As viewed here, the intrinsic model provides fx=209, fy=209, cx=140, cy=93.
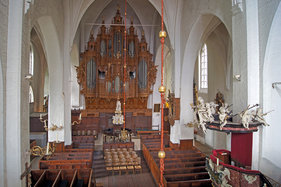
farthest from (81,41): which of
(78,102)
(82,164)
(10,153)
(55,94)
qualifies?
(10,153)

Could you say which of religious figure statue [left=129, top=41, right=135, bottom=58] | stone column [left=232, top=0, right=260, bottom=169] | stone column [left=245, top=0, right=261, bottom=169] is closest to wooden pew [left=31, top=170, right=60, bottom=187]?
stone column [left=232, top=0, right=260, bottom=169]

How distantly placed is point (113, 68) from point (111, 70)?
0.87 ft

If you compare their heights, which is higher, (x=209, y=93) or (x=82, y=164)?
(x=209, y=93)

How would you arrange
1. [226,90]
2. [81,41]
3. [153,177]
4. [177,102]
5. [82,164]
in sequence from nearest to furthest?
[82,164] < [153,177] < [177,102] < [226,90] < [81,41]

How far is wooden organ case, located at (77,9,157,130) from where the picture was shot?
1898 centimetres

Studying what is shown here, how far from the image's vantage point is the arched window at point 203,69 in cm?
1828

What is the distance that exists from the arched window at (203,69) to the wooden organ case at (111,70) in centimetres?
417

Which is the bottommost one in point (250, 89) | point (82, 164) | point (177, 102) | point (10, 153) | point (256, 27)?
point (82, 164)

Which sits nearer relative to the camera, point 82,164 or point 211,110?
point 211,110

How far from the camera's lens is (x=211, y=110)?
608 cm

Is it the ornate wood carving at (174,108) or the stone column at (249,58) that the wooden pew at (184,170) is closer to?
the stone column at (249,58)

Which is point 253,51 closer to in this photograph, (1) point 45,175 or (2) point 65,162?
(1) point 45,175

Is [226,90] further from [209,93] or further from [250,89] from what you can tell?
[250,89]

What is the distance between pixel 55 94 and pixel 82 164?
15.5 ft
